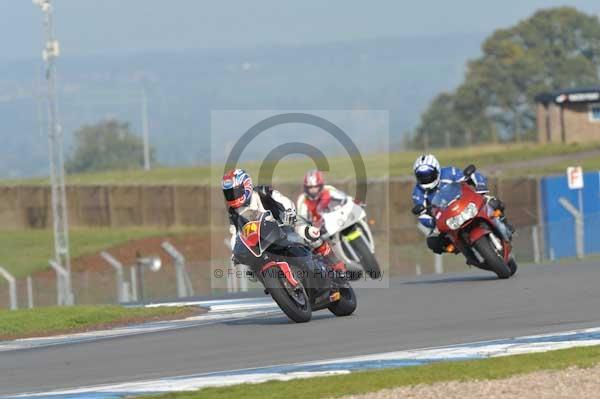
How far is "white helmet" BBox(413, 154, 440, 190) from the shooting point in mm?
17703

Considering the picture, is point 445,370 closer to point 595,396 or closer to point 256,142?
point 595,396

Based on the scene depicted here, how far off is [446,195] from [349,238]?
11.4 ft

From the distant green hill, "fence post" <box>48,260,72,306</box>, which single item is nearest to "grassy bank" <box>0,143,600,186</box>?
the distant green hill

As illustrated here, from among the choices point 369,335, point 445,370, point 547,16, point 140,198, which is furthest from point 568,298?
point 547,16

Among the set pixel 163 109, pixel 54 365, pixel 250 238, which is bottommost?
pixel 54 365

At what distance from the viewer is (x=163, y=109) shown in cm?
13638

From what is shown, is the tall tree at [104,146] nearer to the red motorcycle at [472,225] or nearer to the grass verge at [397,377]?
the red motorcycle at [472,225]

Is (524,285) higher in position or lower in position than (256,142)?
lower

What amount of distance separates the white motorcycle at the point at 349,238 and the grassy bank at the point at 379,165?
1072 inches

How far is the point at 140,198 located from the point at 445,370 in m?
43.9

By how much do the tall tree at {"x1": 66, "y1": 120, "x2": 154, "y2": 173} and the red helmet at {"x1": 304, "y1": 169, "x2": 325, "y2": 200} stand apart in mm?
85960

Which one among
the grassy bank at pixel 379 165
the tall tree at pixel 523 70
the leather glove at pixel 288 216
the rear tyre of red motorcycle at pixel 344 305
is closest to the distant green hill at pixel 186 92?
the grassy bank at pixel 379 165

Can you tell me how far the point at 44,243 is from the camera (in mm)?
50656

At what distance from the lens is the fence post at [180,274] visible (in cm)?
2458
